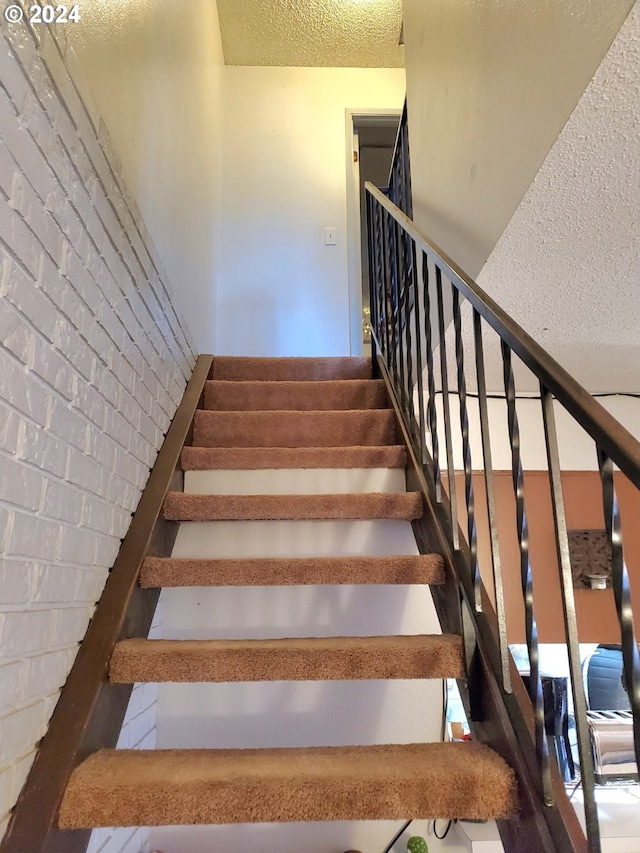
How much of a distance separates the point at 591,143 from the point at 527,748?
3.65 ft

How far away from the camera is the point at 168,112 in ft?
7.06

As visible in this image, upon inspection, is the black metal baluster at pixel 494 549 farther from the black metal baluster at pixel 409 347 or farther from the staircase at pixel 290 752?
the black metal baluster at pixel 409 347

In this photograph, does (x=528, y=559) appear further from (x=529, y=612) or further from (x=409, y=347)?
(x=409, y=347)

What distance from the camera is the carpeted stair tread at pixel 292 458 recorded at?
6.38 ft

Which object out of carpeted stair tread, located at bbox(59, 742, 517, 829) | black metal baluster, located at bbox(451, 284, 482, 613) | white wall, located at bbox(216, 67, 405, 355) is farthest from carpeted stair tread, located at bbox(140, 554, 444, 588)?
white wall, located at bbox(216, 67, 405, 355)

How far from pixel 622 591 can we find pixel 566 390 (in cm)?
29

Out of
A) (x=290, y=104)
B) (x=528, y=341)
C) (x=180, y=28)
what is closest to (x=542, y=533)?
(x=528, y=341)

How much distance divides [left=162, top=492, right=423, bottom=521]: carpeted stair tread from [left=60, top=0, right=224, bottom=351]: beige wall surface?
905 millimetres

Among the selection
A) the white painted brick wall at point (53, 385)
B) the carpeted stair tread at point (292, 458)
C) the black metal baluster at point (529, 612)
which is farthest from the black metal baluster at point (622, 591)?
the carpeted stair tread at point (292, 458)

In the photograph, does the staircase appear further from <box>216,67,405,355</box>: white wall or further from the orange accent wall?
<box>216,67,405,355</box>: white wall

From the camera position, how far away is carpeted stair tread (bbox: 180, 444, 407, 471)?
6.38 feet

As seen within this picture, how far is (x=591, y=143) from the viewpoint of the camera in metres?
1.09

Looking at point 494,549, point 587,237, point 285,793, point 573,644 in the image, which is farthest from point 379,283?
point 285,793

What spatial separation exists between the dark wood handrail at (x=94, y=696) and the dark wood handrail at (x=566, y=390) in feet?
3.35
